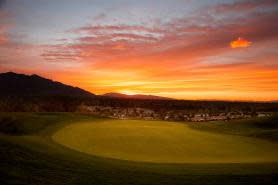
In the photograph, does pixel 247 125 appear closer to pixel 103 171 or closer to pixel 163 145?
pixel 163 145

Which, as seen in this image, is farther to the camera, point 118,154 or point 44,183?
point 118,154

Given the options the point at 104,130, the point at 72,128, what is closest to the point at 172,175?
the point at 104,130

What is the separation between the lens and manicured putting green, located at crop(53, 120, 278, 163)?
978 cm

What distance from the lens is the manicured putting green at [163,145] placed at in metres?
9.78

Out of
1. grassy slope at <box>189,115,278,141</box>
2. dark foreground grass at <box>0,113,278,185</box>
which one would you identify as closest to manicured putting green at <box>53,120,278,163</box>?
dark foreground grass at <box>0,113,278,185</box>

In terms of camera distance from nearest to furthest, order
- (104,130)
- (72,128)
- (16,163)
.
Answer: (16,163)
(104,130)
(72,128)

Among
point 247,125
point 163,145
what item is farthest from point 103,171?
point 247,125

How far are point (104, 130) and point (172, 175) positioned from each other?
6.68 meters

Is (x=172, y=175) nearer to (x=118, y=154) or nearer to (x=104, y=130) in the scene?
(x=118, y=154)

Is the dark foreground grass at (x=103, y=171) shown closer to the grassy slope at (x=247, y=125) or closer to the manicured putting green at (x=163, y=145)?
the manicured putting green at (x=163, y=145)

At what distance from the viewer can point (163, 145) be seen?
11148 millimetres

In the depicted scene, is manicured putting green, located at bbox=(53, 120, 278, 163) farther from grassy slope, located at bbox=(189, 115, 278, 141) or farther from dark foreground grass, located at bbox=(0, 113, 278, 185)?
grassy slope, located at bbox=(189, 115, 278, 141)

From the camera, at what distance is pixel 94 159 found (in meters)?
8.74

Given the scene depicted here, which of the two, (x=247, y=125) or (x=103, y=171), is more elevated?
(x=247, y=125)
